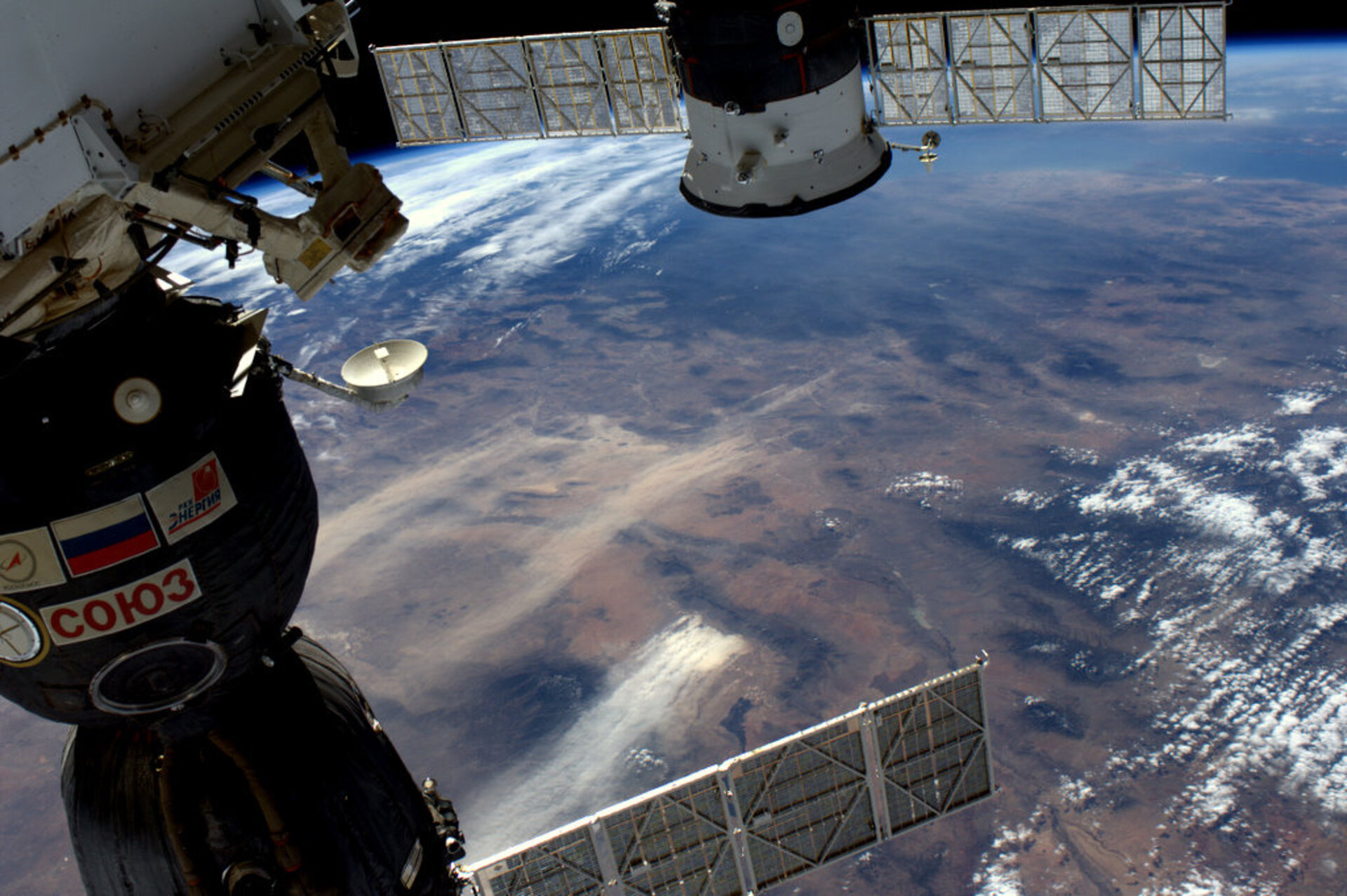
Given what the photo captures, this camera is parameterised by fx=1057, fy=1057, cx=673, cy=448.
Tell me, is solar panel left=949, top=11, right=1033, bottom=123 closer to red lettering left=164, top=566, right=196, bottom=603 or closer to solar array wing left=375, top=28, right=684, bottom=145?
solar array wing left=375, top=28, right=684, bottom=145

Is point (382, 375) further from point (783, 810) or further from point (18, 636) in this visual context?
point (783, 810)

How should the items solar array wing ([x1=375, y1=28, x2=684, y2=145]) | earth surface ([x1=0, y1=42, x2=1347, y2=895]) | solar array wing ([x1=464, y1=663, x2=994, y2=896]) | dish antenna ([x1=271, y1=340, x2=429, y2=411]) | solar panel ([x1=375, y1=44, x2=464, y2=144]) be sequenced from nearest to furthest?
dish antenna ([x1=271, y1=340, x2=429, y2=411]), solar array wing ([x1=464, y1=663, x2=994, y2=896]), solar array wing ([x1=375, y1=28, x2=684, y2=145]), solar panel ([x1=375, y1=44, x2=464, y2=144]), earth surface ([x1=0, y1=42, x2=1347, y2=895])

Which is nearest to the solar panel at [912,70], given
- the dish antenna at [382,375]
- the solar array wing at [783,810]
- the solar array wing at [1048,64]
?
Result: the solar array wing at [1048,64]

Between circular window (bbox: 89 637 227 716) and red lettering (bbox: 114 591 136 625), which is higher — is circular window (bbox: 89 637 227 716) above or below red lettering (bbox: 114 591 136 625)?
below

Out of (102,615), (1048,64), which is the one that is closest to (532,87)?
(1048,64)

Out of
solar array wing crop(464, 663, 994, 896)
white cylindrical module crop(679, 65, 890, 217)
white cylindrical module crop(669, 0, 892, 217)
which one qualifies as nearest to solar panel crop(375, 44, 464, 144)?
white cylindrical module crop(669, 0, 892, 217)

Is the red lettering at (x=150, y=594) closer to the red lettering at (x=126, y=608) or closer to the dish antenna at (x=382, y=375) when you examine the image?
the red lettering at (x=126, y=608)
